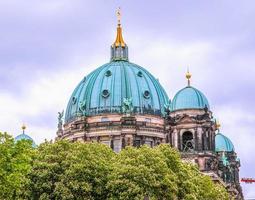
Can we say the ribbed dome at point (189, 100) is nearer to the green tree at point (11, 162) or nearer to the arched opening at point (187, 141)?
the arched opening at point (187, 141)

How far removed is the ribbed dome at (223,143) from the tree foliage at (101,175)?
52.9m

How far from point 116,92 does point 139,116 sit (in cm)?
621

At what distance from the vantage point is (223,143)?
5113 inches

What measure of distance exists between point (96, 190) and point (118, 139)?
42369mm

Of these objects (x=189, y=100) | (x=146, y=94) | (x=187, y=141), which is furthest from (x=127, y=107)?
(x=187, y=141)

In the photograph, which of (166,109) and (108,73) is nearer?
(166,109)

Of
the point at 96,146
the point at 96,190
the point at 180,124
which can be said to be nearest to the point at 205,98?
the point at 180,124

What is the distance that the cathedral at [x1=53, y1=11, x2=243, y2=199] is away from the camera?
102562 millimetres

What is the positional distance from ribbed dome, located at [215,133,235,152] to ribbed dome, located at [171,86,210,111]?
24.6m

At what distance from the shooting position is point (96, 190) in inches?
2704

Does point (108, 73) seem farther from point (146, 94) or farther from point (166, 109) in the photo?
point (166, 109)

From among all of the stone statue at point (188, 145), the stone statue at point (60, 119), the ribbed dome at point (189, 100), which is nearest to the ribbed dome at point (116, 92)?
the stone statue at point (60, 119)

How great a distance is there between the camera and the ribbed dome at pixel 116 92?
115m

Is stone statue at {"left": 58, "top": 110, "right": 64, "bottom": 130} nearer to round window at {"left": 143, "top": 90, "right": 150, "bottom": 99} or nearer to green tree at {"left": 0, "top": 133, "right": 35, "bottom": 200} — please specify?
round window at {"left": 143, "top": 90, "right": 150, "bottom": 99}
